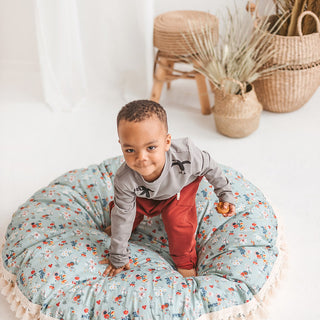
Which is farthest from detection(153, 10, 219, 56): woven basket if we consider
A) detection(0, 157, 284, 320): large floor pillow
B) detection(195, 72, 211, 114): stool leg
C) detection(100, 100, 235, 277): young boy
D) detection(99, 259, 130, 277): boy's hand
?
detection(99, 259, 130, 277): boy's hand

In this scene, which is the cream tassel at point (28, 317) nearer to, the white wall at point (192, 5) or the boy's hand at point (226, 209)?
the boy's hand at point (226, 209)

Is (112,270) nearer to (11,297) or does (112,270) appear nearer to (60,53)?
(11,297)

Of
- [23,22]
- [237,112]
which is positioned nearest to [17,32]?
[23,22]

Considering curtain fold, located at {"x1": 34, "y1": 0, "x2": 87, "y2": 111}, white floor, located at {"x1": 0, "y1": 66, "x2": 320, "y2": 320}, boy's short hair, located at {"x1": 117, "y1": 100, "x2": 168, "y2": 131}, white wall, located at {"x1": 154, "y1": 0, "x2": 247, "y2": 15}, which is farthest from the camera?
white wall, located at {"x1": 154, "y1": 0, "x2": 247, "y2": 15}

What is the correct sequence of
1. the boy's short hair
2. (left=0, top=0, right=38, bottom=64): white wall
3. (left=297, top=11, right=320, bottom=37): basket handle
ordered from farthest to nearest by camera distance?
(left=0, top=0, right=38, bottom=64): white wall, (left=297, top=11, right=320, bottom=37): basket handle, the boy's short hair

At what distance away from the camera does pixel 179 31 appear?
2250 millimetres

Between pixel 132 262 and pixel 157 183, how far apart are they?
0.29 meters

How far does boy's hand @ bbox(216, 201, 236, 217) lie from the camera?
4.80ft

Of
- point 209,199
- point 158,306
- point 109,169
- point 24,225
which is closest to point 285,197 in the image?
point 209,199

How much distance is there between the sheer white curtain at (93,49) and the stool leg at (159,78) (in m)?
0.06

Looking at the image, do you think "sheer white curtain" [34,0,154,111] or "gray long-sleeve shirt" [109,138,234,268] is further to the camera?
"sheer white curtain" [34,0,154,111]

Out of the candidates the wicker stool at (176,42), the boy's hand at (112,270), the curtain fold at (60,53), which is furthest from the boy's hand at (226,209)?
the curtain fold at (60,53)

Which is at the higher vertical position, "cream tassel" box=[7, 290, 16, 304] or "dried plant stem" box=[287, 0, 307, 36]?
"dried plant stem" box=[287, 0, 307, 36]

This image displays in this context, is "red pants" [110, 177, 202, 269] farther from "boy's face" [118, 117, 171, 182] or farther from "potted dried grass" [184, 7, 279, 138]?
"potted dried grass" [184, 7, 279, 138]
